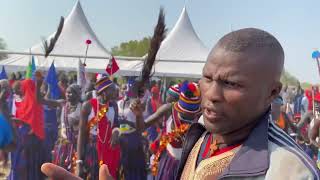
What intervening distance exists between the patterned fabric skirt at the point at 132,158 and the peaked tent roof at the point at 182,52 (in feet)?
32.8

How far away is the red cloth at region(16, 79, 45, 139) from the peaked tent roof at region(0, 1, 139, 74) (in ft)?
29.8

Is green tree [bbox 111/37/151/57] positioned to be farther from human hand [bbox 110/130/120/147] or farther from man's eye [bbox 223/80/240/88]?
man's eye [bbox 223/80/240/88]

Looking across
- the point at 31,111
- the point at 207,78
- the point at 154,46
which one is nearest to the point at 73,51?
the point at 31,111

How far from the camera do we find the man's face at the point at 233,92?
1578mm

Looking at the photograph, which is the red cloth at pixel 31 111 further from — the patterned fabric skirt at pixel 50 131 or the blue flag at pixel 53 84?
the blue flag at pixel 53 84

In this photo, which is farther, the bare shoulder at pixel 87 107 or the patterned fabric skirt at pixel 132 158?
the patterned fabric skirt at pixel 132 158

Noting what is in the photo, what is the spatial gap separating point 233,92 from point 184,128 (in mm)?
3456

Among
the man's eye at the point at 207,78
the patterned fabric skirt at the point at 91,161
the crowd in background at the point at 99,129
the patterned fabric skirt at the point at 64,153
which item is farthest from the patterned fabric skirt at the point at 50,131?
the man's eye at the point at 207,78

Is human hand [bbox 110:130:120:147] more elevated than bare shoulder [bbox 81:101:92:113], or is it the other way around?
bare shoulder [bbox 81:101:92:113]

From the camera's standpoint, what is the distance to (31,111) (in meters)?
7.46

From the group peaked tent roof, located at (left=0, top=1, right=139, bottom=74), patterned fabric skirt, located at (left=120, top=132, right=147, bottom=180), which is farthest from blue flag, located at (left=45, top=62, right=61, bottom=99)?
peaked tent roof, located at (left=0, top=1, right=139, bottom=74)

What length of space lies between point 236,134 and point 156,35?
11.9 ft

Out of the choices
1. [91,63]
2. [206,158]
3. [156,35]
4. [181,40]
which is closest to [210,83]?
[206,158]

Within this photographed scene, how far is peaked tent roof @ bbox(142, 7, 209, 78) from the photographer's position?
18250mm
